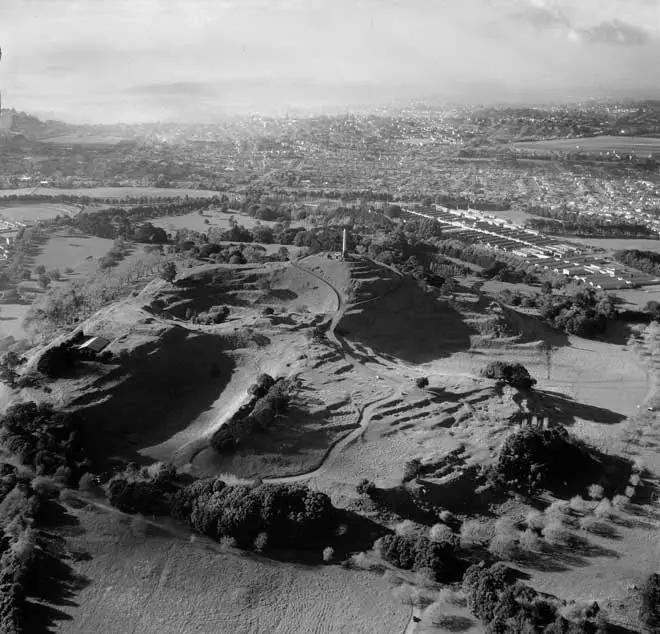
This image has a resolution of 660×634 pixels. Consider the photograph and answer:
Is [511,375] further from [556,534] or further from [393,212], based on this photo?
[393,212]

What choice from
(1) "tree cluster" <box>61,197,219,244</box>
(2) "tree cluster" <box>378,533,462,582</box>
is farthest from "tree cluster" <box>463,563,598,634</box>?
(1) "tree cluster" <box>61,197,219,244</box>

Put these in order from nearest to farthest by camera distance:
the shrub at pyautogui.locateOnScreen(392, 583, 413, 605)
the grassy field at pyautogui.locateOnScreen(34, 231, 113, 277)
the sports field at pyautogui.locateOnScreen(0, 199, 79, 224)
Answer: the shrub at pyautogui.locateOnScreen(392, 583, 413, 605) < the grassy field at pyautogui.locateOnScreen(34, 231, 113, 277) < the sports field at pyautogui.locateOnScreen(0, 199, 79, 224)

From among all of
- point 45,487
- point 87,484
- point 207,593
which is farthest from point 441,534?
point 45,487

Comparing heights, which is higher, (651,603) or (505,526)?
(505,526)

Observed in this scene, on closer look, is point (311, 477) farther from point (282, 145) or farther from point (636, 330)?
point (282, 145)

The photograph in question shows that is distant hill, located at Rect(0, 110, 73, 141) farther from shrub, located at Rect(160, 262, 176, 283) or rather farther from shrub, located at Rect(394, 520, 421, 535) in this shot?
shrub, located at Rect(394, 520, 421, 535)
